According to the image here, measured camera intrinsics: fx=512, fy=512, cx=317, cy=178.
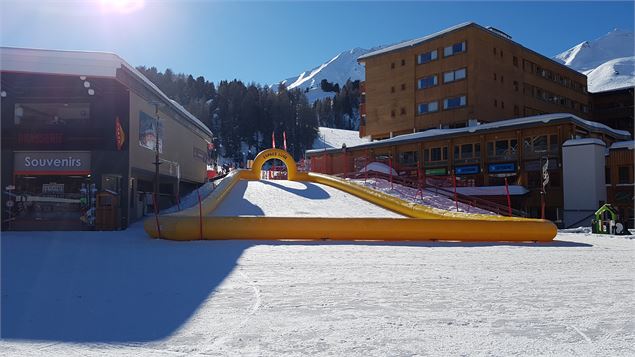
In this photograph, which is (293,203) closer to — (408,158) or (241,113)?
(408,158)

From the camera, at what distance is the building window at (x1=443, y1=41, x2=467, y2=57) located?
4541cm

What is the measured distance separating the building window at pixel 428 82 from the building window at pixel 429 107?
170 cm

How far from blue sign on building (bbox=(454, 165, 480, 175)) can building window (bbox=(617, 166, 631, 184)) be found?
906 centimetres

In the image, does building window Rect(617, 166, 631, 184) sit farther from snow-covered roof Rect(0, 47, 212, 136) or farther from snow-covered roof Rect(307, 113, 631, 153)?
snow-covered roof Rect(0, 47, 212, 136)

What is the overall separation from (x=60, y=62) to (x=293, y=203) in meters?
10.6

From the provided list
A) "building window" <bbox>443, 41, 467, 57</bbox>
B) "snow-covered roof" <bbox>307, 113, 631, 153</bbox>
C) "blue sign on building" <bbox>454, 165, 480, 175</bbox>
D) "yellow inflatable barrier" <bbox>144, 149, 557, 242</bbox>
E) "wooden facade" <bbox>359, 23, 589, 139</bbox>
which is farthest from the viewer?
"building window" <bbox>443, 41, 467, 57</bbox>

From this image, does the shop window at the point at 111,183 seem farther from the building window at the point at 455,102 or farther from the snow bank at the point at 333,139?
the snow bank at the point at 333,139

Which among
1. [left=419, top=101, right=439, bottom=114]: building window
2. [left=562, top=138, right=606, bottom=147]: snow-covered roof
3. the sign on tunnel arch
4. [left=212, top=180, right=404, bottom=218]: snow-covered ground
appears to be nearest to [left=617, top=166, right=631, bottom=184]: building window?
[left=562, top=138, right=606, bottom=147]: snow-covered roof

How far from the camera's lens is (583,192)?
31234mm

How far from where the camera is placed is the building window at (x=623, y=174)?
32031 mm

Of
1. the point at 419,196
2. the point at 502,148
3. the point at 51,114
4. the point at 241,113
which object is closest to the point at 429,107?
the point at 502,148

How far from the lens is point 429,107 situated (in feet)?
158

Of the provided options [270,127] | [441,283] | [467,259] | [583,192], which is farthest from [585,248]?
[270,127]

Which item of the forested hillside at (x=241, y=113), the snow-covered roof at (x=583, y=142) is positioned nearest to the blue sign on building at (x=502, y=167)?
the snow-covered roof at (x=583, y=142)
